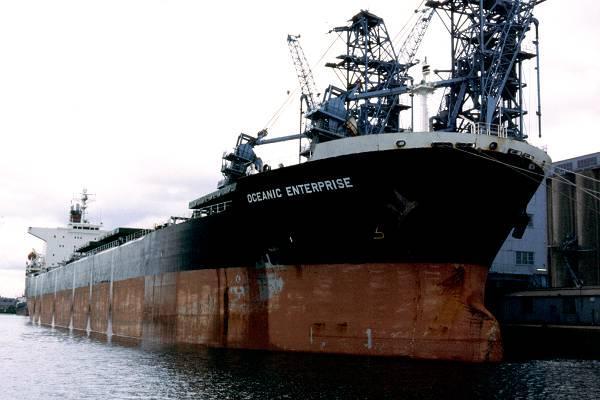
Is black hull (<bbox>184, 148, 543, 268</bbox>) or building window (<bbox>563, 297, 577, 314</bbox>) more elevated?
black hull (<bbox>184, 148, 543, 268</bbox>)

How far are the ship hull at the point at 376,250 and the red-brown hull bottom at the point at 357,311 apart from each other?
0.03 m

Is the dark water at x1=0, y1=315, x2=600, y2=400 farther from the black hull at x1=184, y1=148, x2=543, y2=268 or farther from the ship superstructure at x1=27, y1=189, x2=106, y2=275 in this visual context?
the ship superstructure at x1=27, y1=189, x2=106, y2=275

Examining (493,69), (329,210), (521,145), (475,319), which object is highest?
(493,69)

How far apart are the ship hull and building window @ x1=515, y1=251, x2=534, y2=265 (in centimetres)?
1602

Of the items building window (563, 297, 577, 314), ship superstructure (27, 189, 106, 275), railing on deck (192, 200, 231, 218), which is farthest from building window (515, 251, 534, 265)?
ship superstructure (27, 189, 106, 275)

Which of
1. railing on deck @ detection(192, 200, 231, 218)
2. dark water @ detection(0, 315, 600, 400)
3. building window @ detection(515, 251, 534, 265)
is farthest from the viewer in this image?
building window @ detection(515, 251, 534, 265)

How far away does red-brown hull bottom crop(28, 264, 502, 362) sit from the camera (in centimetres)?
1697

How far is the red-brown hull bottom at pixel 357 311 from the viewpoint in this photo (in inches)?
668

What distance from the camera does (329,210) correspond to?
707 inches

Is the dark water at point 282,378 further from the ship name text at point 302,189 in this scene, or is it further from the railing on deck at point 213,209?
the railing on deck at point 213,209

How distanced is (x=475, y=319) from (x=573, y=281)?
21094 mm

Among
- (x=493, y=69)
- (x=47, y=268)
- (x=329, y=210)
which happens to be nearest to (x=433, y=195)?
(x=329, y=210)

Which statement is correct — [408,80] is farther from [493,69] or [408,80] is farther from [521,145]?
[521,145]

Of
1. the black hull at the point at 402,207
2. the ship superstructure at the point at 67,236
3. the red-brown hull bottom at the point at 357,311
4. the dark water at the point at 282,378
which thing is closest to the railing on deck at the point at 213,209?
the red-brown hull bottom at the point at 357,311
